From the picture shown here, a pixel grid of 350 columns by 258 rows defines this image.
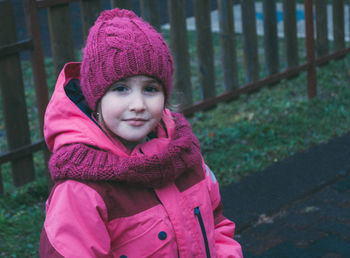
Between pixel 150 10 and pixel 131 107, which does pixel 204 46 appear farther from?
pixel 131 107

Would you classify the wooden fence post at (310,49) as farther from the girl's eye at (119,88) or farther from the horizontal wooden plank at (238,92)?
the girl's eye at (119,88)

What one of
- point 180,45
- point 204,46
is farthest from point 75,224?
point 204,46

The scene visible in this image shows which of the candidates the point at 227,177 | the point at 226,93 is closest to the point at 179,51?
the point at 226,93

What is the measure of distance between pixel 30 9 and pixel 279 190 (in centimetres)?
192

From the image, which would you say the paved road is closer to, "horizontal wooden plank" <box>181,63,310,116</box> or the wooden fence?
"horizontal wooden plank" <box>181,63,310,116</box>

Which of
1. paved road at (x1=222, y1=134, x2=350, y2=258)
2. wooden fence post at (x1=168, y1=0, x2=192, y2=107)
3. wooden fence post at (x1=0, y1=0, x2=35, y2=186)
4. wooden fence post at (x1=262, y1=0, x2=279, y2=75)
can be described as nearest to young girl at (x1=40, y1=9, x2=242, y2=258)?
paved road at (x1=222, y1=134, x2=350, y2=258)

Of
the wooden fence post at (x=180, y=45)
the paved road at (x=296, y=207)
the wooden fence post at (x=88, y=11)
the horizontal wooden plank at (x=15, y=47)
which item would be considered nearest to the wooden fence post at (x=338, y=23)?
the paved road at (x=296, y=207)

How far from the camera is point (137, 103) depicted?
1.75m

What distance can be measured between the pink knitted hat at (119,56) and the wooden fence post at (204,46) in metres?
2.72

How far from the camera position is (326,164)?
4.06 meters

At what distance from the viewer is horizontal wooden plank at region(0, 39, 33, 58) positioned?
3564 mm

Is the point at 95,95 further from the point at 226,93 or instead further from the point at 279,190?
the point at 226,93

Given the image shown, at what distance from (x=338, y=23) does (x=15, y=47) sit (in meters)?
3.80

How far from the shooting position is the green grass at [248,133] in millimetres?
3474
